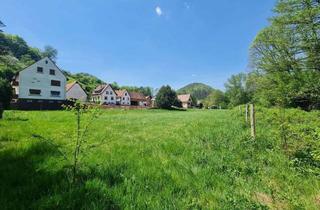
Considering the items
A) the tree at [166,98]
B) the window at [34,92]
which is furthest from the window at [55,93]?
the tree at [166,98]

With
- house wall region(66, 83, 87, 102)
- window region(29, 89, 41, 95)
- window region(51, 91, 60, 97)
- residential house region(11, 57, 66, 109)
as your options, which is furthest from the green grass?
house wall region(66, 83, 87, 102)

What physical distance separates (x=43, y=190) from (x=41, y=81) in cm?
4420

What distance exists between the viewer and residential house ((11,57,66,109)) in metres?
37.7

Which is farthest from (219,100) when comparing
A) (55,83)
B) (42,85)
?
(42,85)

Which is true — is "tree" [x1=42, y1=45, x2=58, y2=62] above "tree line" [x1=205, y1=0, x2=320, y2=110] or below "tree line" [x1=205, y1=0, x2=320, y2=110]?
above

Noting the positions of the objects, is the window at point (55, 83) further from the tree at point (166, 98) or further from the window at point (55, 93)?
the tree at point (166, 98)

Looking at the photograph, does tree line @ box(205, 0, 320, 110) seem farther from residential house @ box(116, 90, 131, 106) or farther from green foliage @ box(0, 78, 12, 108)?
residential house @ box(116, 90, 131, 106)

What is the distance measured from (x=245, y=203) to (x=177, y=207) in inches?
39.1

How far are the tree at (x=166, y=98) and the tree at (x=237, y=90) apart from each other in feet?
86.9

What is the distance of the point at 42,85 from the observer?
40469 mm

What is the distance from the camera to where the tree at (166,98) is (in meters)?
58.7

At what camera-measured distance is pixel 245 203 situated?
280 centimetres

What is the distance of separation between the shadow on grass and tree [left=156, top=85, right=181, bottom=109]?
5491 centimetres

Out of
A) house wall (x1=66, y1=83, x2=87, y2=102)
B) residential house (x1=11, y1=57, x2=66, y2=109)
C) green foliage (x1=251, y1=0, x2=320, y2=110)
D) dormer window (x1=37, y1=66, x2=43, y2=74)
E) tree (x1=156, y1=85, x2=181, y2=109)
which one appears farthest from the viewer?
tree (x1=156, y1=85, x2=181, y2=109)
